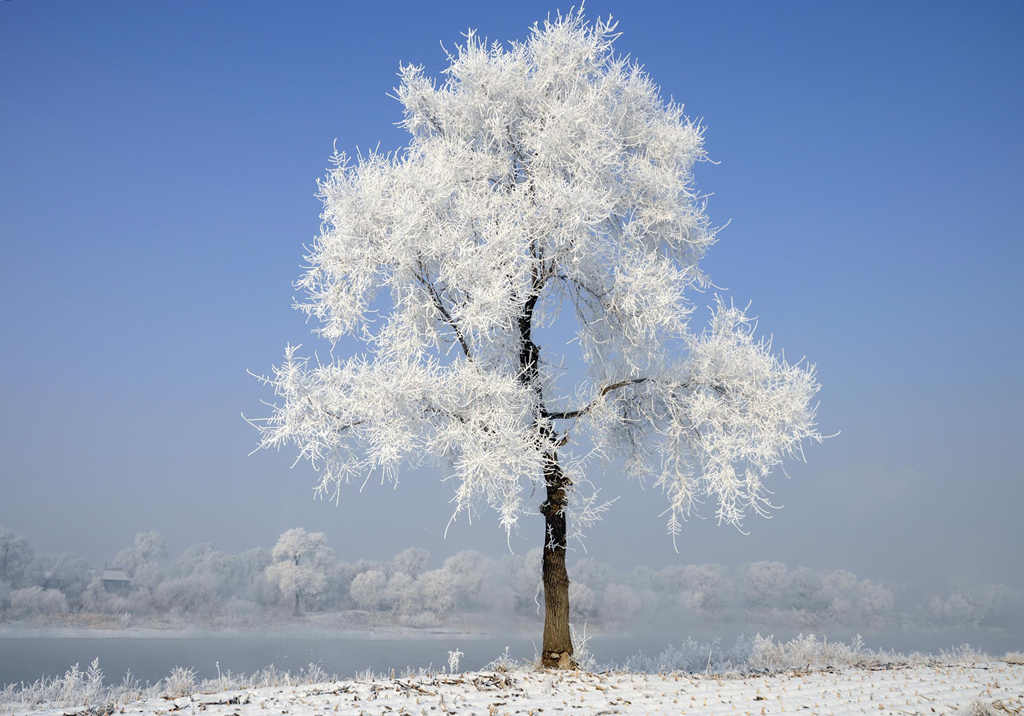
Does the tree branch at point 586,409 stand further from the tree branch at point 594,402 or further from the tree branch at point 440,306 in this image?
the tree branch at point 440,306

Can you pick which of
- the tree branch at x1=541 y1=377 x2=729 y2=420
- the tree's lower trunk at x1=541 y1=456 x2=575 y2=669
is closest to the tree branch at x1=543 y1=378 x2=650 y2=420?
the tree branch at x1=541 y1=377 x2=729 y2=420

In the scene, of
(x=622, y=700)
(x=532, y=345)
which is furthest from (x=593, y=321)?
(x=622, y=700)

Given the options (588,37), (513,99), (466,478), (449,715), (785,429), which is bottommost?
(449,715)

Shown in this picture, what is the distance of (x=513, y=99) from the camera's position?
43.6ft

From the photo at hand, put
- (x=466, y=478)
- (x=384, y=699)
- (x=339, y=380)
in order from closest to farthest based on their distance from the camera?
(x=384, y=699) → (x=466, y=478) → (x=339, y=380)

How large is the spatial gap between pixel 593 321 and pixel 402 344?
312 centimetres

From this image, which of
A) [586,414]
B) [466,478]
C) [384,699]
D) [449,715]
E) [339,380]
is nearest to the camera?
[449,715]

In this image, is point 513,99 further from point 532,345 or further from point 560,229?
point 532,345

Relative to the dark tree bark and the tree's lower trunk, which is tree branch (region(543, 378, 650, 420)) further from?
the tree's lower trunk

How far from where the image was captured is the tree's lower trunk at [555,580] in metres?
12.2

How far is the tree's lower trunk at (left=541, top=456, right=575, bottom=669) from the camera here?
40.0 ft

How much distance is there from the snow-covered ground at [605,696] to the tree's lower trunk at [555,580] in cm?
50

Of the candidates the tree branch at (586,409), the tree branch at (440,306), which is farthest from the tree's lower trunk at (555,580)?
the tree branch at (440,306)

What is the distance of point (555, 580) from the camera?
40.8 ft
